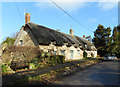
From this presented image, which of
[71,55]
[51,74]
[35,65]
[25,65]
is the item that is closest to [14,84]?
[51,74]

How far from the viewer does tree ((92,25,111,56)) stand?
4129cm

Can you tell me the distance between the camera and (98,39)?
4369 centimetres

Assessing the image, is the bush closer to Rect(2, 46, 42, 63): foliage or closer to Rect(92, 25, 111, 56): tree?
Rect(2, 46, 42, 63): foliage

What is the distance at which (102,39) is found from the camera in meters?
42.3

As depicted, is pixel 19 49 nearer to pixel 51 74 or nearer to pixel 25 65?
pixel 25 65

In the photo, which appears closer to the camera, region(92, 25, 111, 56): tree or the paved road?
the paved road

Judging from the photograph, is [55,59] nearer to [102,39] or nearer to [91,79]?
[91,79]

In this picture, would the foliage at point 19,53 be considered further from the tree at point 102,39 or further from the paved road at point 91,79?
the tree at point 102,39

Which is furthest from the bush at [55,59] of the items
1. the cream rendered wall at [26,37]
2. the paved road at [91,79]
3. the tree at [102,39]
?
the tree at [102,39]

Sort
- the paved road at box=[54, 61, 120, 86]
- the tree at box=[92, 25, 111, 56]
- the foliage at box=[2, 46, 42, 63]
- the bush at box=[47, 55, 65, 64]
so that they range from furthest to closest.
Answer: the tree at box=[92, 25, 111, 56] → the bush at box=[47, 55, 65, 64] → the foliage at box=[2, 46, 42, 63] → the paved road at box=[54, 61, 120, 86]

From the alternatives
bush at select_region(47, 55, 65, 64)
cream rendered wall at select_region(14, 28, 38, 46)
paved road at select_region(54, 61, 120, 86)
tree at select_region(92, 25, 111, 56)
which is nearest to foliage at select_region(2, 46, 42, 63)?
bush at select_region(47, 55, 65, 64)

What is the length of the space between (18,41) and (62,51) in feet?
28.7

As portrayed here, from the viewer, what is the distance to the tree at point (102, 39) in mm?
41287

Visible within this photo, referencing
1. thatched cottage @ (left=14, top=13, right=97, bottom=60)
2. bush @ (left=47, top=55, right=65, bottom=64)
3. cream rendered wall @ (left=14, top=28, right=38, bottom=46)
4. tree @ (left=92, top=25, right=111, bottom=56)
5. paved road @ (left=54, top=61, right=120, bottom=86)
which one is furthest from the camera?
tree @ (left=92, top=25, right=111, bottom=56)
